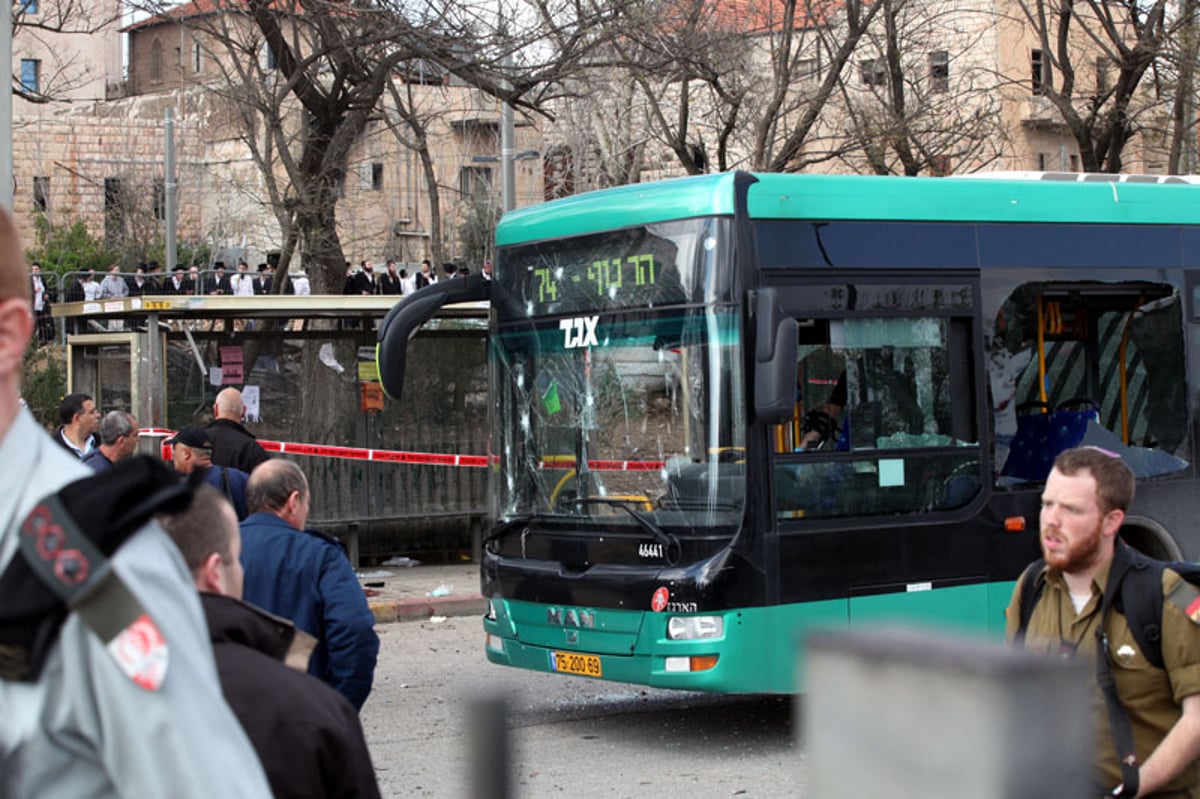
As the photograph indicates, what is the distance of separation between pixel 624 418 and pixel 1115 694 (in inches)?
228

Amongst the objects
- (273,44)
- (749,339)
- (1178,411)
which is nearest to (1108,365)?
(1178,411)

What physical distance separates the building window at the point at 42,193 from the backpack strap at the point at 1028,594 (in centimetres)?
5459

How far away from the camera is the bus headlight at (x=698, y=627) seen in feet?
29.0

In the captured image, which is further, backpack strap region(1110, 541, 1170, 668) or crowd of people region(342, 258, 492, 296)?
crowd of people region(342, 258, 492, 296)

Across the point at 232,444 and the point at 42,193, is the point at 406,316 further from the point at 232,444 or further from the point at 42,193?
the point at 42,193

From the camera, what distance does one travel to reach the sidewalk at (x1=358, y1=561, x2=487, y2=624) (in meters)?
14.5

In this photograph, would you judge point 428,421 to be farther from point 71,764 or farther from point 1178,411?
point 71,764

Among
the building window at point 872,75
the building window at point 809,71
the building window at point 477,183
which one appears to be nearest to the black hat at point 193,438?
the building window at point 809,71

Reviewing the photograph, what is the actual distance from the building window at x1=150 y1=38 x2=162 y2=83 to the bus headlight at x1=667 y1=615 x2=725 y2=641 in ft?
236

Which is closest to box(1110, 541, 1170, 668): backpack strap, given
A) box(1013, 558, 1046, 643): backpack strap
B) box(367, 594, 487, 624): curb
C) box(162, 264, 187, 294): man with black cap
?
box(1013, 558, 1046, 643): backpack strap

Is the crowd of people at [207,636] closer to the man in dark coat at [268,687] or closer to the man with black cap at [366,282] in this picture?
the man in dark coat at [268,687]

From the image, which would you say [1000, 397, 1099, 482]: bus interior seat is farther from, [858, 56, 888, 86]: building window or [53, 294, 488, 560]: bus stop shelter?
[858, 56, 888, 86]: building window

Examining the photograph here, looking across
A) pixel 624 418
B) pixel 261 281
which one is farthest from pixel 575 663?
pixel 261 281

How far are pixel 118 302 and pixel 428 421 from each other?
3.60 meters
